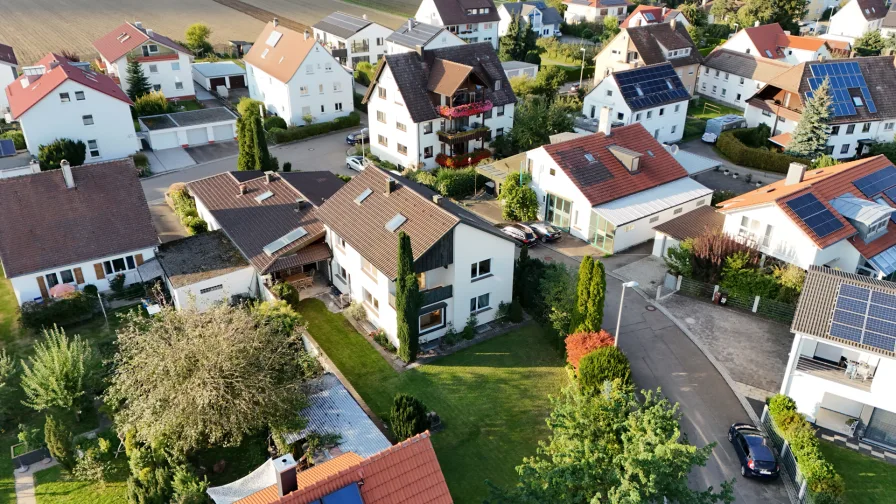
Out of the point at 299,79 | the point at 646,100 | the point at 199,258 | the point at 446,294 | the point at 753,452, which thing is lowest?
the point at 753,452

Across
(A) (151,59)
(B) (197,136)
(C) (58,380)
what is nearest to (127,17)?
(A) (151,59)

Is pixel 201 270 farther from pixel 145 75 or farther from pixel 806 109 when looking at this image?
pixel 806 109

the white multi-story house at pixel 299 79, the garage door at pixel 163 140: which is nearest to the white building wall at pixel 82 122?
the garage door at pixel 163 140

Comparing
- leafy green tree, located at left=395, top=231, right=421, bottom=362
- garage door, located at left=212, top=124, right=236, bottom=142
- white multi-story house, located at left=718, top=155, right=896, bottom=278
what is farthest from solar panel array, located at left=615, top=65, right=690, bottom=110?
garage door, located at left=212, top=124, right=236, bottom=142

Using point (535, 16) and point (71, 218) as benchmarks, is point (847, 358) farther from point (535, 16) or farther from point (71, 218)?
point (535, 16)

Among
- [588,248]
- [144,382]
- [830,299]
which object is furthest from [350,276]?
[830,299]

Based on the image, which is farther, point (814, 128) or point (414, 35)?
point (414, 35)
